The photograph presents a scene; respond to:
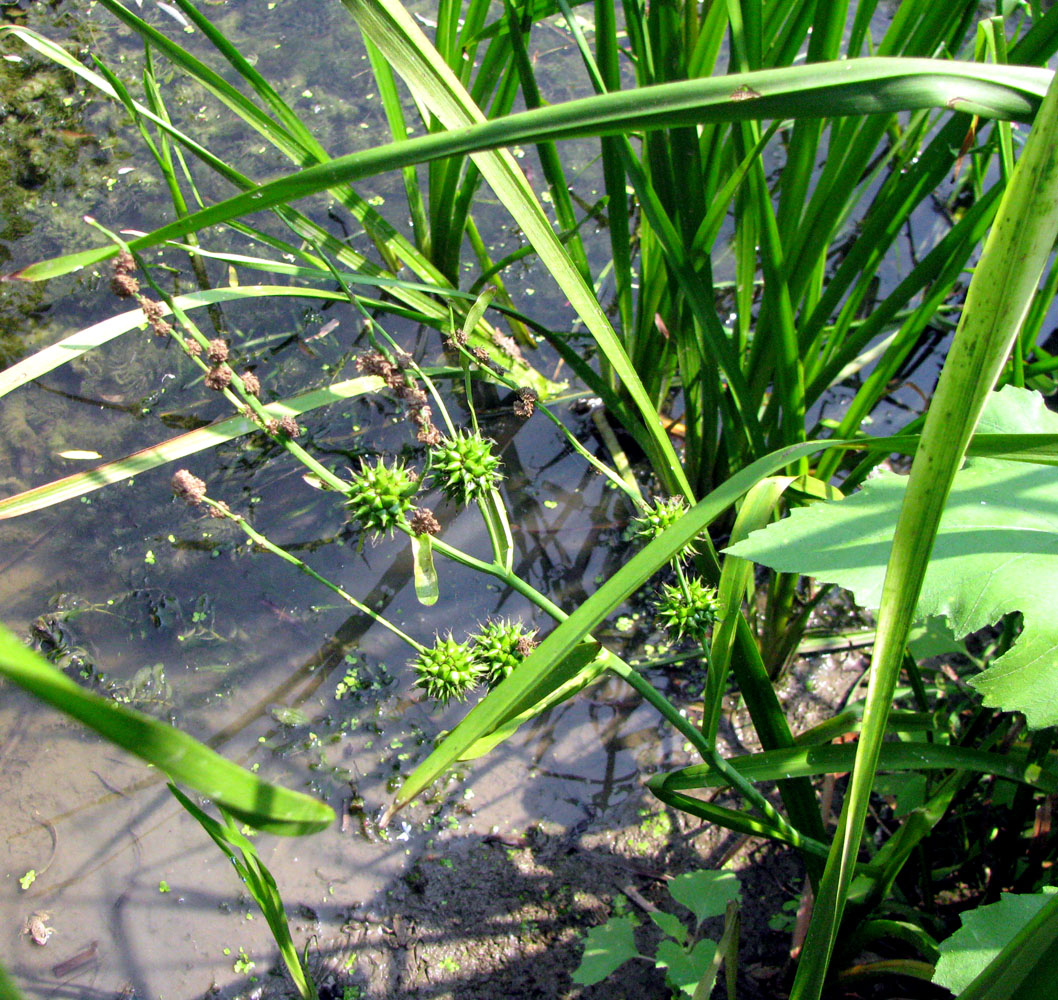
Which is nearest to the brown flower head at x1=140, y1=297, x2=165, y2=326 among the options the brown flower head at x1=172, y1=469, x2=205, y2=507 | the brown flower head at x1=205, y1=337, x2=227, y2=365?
the brown flower head at x1=205, y1=337, x2=227, y2=365

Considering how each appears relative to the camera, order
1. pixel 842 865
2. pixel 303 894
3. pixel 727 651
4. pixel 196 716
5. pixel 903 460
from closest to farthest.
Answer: pixel 842 865 < pixel 727 651 < pixel 303 894 < pixel 196 716 < pixel 903 460

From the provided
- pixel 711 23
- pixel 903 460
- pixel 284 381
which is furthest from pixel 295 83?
pixel 903 460

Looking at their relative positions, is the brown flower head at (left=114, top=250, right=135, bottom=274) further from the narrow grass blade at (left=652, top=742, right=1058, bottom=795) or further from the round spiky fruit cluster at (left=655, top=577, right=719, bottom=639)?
the narrow grass blade at (left=652, top=742, right=1058, bottom=795)

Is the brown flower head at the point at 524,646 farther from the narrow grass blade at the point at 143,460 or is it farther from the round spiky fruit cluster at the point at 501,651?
the narrow grass blade at the point at 143,460

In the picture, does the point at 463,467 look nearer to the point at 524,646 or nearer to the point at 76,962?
the point at 524,646

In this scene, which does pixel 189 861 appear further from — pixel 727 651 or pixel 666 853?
pixel 727 651

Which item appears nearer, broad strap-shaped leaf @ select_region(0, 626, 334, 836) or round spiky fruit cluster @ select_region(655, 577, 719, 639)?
broad strap-shaped leaf @ select_region(0, 626, 334, 836)

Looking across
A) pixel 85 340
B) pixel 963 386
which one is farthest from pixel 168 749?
pixel 85 340
